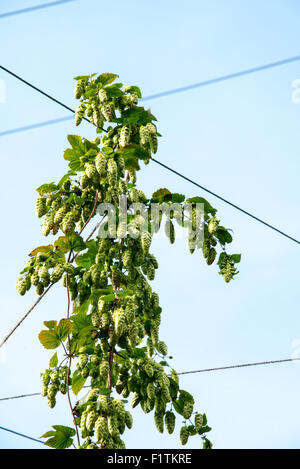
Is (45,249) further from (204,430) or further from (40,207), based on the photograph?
(204,430)

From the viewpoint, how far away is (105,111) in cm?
478

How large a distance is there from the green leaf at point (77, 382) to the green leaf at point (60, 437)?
0.44 meters

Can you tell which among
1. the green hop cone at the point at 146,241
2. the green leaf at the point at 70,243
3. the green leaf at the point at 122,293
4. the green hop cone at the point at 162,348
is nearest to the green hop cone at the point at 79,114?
the green leaf at the point at 70,243

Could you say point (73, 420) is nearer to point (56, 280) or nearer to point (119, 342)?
point (119, 342)

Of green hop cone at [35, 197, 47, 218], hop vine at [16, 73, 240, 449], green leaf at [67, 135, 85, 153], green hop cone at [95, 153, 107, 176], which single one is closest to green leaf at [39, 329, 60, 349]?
hop vine at [16, 73, 240, 449]

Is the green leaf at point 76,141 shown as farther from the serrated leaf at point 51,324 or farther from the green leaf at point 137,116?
the serrated leaf at point 51,324

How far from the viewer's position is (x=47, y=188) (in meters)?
4.83

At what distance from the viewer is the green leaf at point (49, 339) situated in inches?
163

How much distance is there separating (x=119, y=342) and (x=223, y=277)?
961 mm

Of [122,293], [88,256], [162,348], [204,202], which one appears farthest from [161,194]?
[162,348]

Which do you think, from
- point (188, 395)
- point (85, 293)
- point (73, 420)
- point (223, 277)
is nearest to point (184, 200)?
point (223, 277)
